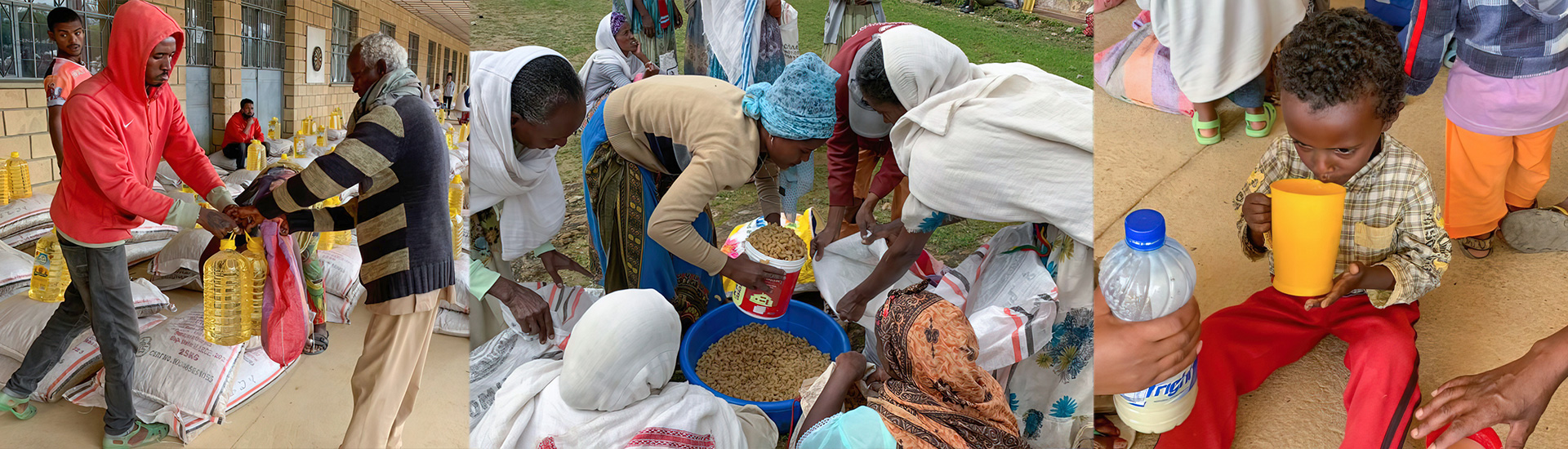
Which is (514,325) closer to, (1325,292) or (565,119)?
(565,119)

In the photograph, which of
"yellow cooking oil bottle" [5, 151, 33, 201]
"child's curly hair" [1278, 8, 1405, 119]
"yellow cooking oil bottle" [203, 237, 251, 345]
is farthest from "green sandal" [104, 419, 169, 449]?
"child's curly hair" [1278, 8, 1405, 119]

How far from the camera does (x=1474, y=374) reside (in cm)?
121

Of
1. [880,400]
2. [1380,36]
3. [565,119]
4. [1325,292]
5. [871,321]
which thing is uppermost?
[1380,36]

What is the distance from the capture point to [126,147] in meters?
1.58

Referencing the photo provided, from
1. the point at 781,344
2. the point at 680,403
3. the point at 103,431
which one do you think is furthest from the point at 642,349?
the point at 103,431

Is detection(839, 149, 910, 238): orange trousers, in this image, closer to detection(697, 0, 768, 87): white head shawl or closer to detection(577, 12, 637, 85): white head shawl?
detection(697, 0, 768, 87): white head shawl

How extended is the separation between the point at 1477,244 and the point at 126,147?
2547mm

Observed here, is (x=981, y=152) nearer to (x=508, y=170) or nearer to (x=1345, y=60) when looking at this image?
(x=1345, y=60)

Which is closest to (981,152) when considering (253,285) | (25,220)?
(253,285)

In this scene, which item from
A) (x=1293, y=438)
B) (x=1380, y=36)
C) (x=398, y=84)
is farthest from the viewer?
(x=398, y=84)

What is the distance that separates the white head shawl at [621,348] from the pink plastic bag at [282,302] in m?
0.91

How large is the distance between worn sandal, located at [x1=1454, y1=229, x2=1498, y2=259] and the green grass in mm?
687

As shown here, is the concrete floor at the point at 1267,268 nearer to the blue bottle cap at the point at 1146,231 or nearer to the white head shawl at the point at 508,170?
the blue bottle cap at the point at 1146,231

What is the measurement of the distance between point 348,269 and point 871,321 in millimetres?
1200
